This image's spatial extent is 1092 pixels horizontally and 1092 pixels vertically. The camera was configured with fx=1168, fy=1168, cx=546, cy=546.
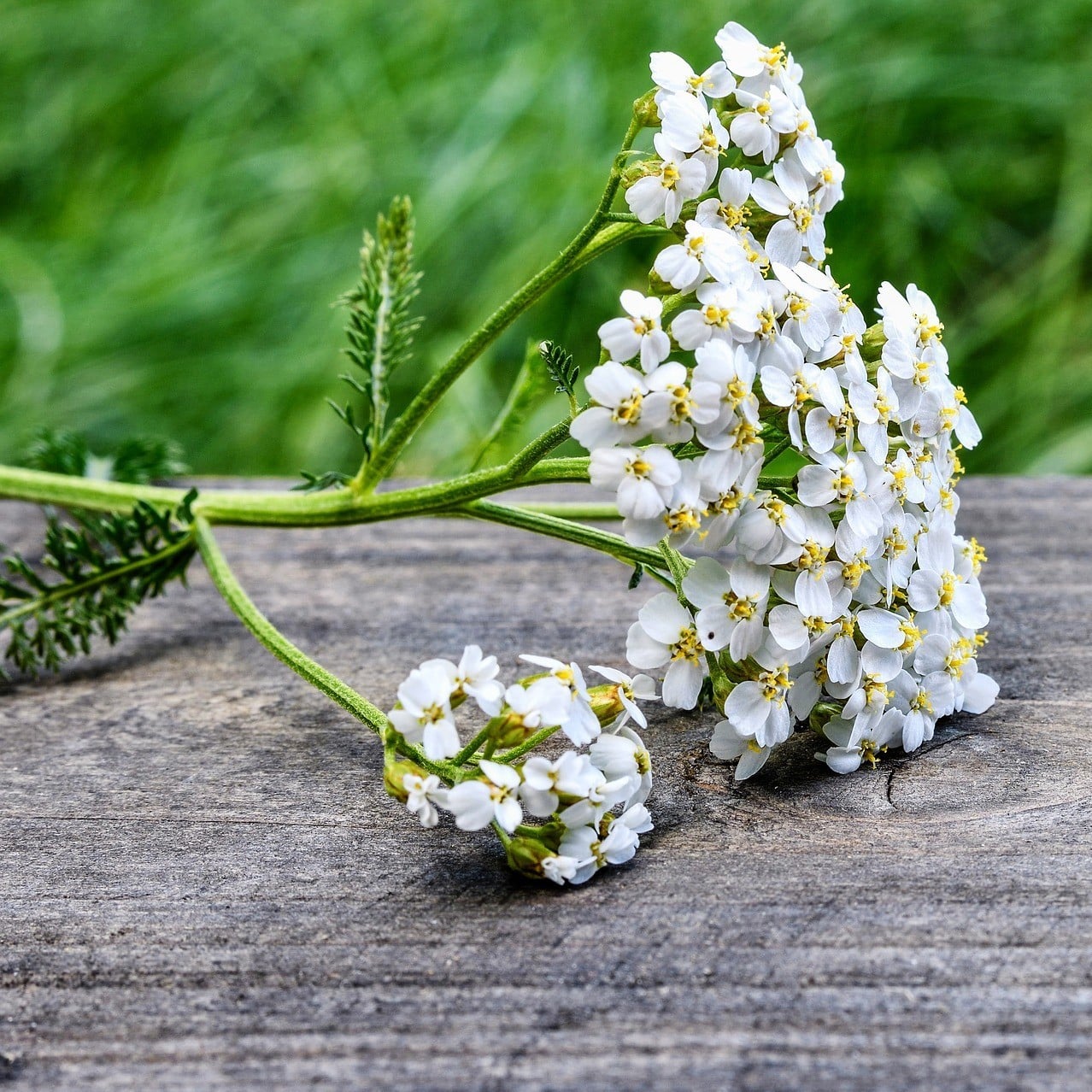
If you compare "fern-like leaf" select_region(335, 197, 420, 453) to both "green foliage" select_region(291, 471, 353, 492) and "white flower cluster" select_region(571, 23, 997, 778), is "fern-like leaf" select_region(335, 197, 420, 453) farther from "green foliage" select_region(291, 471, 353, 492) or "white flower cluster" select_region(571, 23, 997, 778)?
"white flower cluster" select_region(571, 23, 997, 778)

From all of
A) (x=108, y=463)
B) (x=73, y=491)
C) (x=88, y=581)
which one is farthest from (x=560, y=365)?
(x=108, y=463)

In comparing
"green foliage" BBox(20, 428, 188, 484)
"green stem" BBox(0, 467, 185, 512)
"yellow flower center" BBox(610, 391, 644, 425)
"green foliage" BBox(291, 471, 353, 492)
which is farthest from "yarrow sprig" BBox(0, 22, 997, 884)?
"green foliage" BBox(20, 428, 188, 484)

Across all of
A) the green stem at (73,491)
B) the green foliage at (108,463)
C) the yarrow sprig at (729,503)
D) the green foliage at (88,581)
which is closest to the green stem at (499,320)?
the yarrow sprig at (729,503)

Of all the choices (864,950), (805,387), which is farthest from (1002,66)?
(864,950)

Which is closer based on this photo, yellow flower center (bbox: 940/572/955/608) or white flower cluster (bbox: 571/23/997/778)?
white flower cluster (bbox: 571/23/997/778)

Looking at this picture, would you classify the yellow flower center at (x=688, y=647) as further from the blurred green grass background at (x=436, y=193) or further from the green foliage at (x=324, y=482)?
the blurred green grass background at (x=436, y=193)

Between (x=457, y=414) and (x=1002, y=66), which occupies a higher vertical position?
(x=1002, y=66)

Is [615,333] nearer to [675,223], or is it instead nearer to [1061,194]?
[675,223]

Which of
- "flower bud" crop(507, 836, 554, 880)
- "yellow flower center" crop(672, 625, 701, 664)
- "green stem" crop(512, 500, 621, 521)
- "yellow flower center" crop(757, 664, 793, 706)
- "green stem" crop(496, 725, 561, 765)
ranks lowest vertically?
"flower bud" crop(507, 836, 554, 880)
